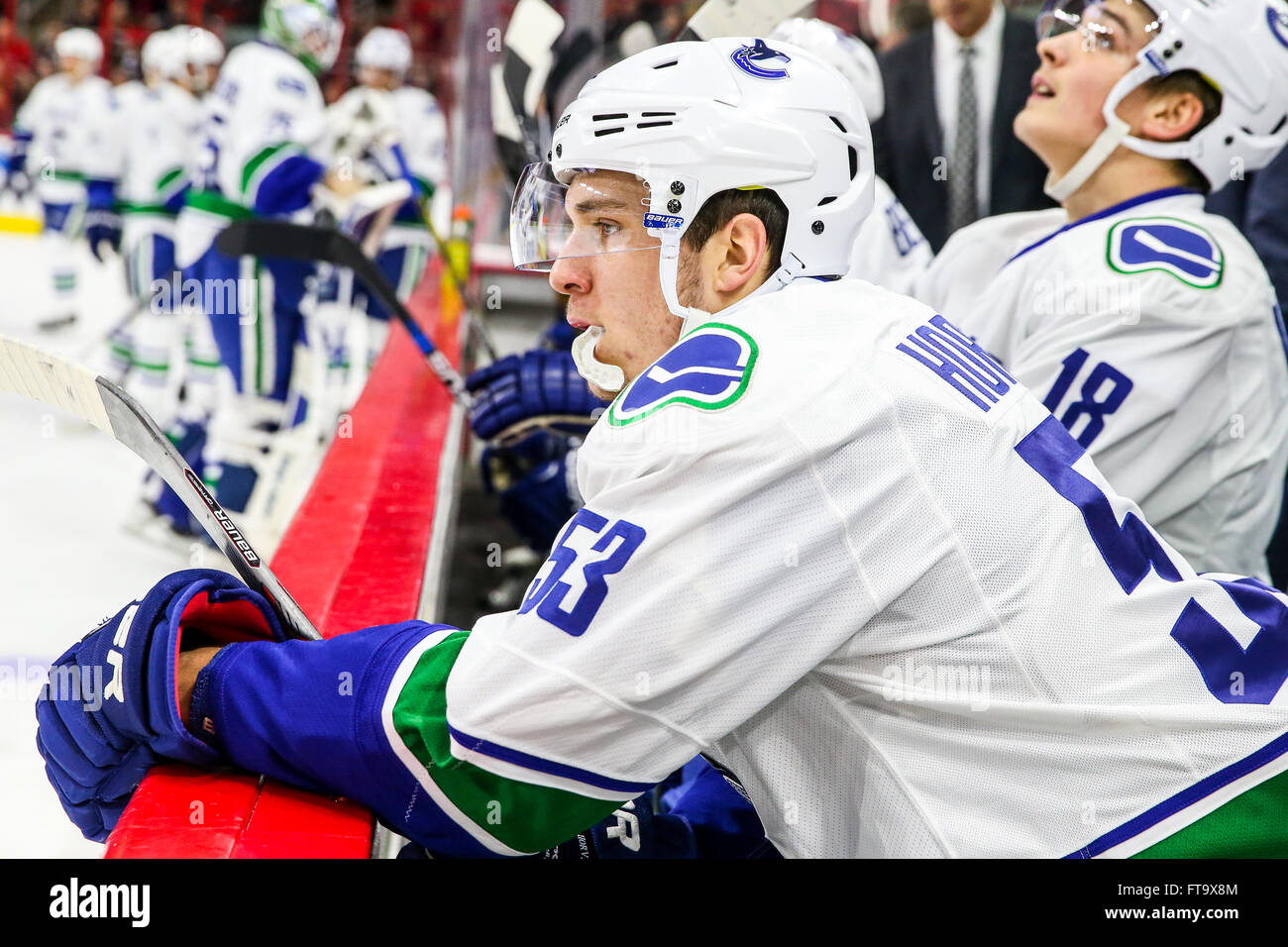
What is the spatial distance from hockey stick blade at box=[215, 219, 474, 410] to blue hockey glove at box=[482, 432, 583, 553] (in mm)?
258

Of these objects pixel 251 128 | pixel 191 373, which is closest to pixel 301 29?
pixel 251 128

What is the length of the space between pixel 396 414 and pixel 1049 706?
78.7 inches

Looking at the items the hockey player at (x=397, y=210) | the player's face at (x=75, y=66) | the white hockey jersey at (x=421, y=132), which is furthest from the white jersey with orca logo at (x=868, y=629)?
the player's face at (x=75, y=66)

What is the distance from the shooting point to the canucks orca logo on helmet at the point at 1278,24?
1846 millimetres

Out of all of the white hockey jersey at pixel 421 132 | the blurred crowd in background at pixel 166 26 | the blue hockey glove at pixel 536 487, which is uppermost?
the blue hockey glove at pixel 536 487

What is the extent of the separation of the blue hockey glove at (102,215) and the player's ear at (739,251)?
635 centimetres

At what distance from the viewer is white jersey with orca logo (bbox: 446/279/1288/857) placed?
94 centimetres

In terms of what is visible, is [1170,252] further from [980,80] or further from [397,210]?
[397,210]

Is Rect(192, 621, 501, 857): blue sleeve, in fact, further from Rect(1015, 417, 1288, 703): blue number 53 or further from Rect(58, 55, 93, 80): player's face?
Rect(58, 55, 93, 80): player's face

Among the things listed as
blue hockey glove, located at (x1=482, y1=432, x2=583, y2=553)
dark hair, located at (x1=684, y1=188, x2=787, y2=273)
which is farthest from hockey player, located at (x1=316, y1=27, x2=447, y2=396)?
dark hair, located at (x1=684, y1=188, x2=787, y2=273)

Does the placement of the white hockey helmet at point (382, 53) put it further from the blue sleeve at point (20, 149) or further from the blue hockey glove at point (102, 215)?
the blue sleeve at point (20, 149)

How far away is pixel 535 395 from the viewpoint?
2.10 metres

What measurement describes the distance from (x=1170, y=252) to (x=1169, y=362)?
0.16 metres
